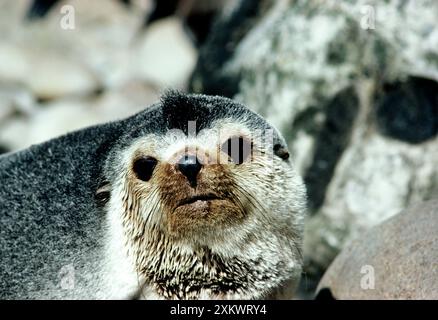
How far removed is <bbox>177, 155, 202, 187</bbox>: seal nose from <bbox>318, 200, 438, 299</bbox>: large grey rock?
1.77 metres

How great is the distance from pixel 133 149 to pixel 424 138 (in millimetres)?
3708

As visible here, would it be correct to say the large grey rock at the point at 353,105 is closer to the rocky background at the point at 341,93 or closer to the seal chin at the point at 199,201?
the rocky background at the point at 341,93

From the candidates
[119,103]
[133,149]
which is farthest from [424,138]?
[119,103]

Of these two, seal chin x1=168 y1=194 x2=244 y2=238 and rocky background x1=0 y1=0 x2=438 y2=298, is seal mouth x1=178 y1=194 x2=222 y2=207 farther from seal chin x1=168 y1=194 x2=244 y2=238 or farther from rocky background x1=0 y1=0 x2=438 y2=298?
rocky background x1=0 y1=0 x2=438 y2=298

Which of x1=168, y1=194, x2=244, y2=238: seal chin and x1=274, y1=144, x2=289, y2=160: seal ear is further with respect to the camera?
x1=274, y1=144, x2=289, y2=160: seal ear

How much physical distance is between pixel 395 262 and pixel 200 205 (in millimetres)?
1684

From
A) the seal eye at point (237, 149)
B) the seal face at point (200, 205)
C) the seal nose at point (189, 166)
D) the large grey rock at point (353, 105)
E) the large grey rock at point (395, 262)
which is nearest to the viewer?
the seal nose at point (189, 166)

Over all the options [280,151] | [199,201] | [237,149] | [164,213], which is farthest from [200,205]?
[280,151]

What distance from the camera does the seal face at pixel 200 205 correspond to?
506cm

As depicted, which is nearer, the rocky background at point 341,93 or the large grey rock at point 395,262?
the large grey rock at point 395,262

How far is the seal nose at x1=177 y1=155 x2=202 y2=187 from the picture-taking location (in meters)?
4.92

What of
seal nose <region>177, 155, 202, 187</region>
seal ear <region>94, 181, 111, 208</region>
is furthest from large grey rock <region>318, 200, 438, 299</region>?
seal ear <region>94, 181, 111, 208</region>

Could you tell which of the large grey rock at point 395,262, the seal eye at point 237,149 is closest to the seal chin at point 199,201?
the seal eye at point 237,149

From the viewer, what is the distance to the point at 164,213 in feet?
16.8
